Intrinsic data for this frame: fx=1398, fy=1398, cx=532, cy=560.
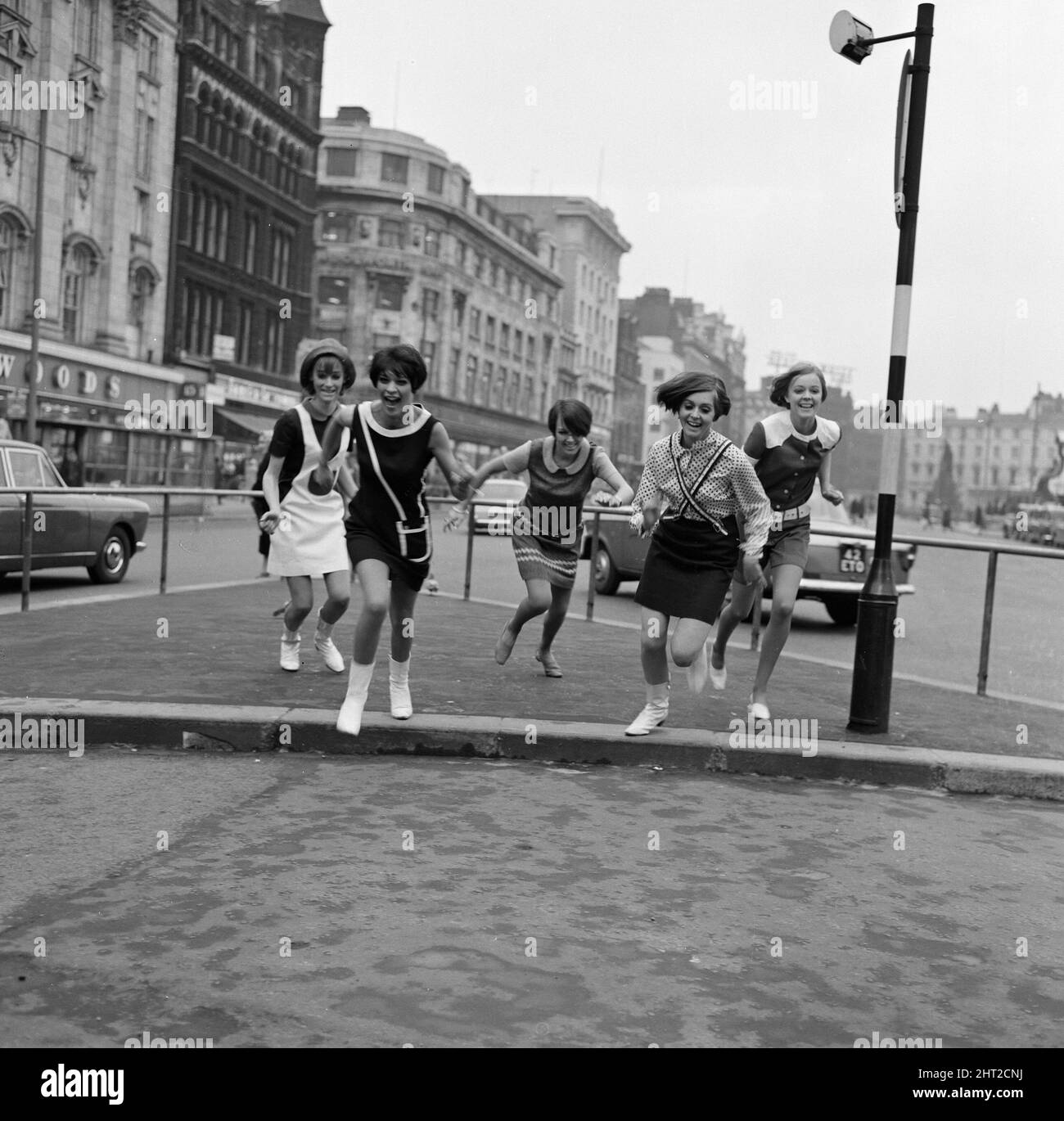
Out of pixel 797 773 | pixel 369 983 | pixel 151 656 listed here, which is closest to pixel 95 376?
pixel 151 656

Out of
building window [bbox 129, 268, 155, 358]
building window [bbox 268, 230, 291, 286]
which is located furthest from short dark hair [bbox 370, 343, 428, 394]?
building window [bbox 268, 230, 291, 286]

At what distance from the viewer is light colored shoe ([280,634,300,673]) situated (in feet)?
25.4

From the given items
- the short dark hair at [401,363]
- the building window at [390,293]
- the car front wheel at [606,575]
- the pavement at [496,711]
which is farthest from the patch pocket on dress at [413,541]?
the building window at [390,293]

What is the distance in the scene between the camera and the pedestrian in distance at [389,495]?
20.2 ft

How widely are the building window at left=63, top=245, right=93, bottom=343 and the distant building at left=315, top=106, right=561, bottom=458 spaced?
2885cm

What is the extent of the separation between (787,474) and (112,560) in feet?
30.9

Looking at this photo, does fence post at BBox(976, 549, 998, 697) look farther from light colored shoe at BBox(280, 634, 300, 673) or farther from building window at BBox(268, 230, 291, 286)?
building window at BBox(268, 230, 291, 286)

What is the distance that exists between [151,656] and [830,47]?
4.92 meters

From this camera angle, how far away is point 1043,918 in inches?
165

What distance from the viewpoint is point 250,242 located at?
4750cm

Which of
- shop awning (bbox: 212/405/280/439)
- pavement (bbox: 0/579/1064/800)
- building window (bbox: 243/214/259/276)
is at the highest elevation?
building window (bbox: 243/214/259/276)

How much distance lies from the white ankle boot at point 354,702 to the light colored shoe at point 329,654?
5.04 feet

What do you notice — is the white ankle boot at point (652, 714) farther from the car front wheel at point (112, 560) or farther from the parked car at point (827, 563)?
the car front wheel at point (112, 560)

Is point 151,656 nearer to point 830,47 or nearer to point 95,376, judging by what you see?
point 830,47
